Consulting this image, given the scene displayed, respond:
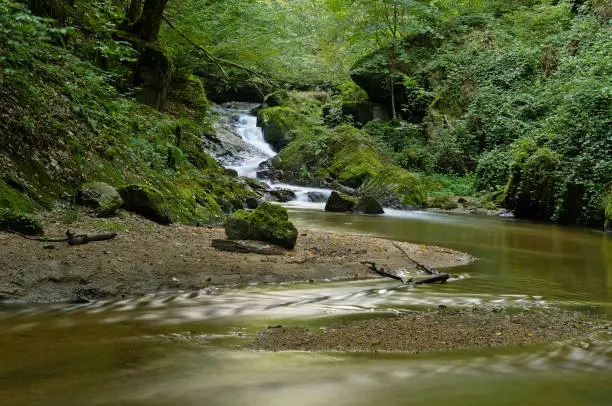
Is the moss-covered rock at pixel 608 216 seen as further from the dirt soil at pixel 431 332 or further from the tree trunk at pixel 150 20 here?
the tree trunk at pixel 150 20

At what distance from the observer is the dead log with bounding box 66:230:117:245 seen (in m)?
6.00

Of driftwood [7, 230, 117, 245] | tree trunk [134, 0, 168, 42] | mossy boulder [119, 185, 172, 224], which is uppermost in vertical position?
tree trunk [134, 0, 168, 42]

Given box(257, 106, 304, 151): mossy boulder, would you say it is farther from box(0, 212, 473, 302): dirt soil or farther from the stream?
the stream

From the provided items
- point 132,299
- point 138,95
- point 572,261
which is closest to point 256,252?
point 132,299

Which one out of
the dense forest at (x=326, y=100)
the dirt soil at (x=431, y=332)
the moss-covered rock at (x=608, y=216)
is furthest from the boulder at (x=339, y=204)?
the dirt soil at (x=431, y=332)

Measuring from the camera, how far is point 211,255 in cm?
672

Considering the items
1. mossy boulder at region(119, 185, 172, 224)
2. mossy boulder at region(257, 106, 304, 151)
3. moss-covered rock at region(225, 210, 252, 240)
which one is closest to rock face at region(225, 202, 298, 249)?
moss-covered rock at region(225, 210, 252, 240)

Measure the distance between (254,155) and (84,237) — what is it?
19.4 metres

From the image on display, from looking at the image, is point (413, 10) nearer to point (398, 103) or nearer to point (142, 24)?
point (398, 103)

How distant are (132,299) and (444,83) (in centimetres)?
2276

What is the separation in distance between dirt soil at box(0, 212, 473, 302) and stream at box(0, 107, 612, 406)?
1.04 feet

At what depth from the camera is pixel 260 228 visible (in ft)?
25.4

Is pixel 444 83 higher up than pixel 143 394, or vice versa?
pixel 444 83

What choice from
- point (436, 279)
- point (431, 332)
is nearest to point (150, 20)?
point (436, 279)
